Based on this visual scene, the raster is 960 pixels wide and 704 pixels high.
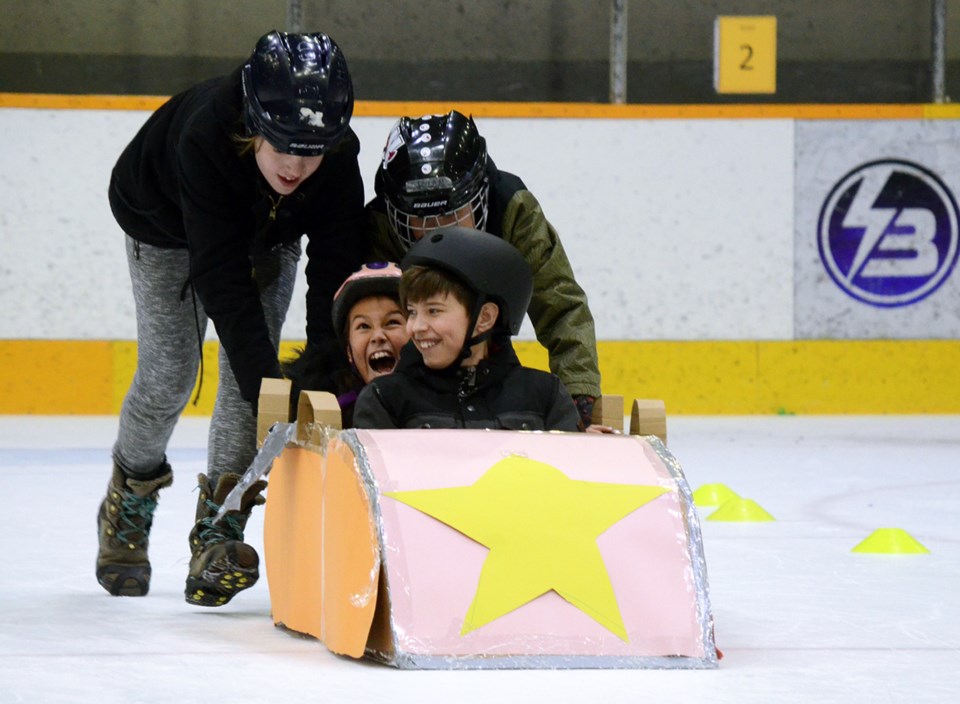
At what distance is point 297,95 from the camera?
256cm

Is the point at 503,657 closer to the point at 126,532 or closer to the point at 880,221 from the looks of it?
the point at 126,532

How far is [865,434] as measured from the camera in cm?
683

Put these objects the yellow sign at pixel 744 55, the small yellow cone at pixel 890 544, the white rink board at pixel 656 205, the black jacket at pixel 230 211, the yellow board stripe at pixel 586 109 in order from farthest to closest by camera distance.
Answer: the yellow sign at pixel 744 55
the white rink board at pixel 656 205
the yellow board stripe at pixel 586 109
the small yellow cone at pixel 890 544
the black jacket at pixel 230 211

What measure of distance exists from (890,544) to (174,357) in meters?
1.62

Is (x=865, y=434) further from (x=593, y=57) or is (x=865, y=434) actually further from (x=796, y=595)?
(x=796, y=595)

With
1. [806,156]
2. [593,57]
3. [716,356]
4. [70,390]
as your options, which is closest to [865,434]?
[716,356]

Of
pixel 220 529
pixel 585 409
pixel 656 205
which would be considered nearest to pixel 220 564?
pixel 220 529

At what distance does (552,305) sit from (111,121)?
5271mm

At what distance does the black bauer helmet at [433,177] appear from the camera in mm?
2787

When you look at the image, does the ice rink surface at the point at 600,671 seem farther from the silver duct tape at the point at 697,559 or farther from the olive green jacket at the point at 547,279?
the olive green jacket at the point at 547,279

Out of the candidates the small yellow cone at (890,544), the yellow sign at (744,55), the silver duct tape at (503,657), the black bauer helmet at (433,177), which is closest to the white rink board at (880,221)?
the yellow sign at (744,55)

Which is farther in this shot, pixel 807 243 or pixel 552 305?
pixel 807 243

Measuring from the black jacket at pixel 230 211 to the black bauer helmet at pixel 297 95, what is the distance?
0.33ft

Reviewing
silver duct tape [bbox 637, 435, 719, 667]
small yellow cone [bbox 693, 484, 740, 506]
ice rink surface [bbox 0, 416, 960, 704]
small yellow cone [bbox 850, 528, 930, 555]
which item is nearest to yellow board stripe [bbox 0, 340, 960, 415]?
ice rink surface [bbox 0, 416, 960, 704]
